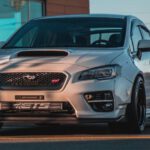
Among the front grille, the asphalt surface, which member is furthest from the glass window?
the front grille

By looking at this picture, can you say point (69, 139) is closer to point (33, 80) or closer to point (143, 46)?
point (33, 80)

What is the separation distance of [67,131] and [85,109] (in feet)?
3.77

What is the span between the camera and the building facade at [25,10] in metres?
28.1

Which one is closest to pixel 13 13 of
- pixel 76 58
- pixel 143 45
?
pixel 143 45

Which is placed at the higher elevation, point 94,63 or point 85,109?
point 94,63

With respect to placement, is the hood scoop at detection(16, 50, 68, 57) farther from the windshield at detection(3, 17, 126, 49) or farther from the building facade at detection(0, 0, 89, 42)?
the building facade at detection(0, 0, 89, 42)

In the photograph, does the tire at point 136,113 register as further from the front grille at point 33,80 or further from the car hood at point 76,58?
the front grille at point 33,80

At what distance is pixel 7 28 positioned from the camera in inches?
1115

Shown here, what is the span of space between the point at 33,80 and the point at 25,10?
2134 centimetres

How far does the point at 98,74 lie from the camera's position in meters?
8.72

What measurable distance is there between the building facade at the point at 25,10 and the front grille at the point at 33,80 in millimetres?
18712

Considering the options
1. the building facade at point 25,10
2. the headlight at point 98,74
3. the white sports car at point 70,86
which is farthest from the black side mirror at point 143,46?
the building facade at point 25,10

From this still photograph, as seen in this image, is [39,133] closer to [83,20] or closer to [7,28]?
[83,20]

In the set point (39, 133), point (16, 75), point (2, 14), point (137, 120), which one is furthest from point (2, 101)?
point (2, 14)
